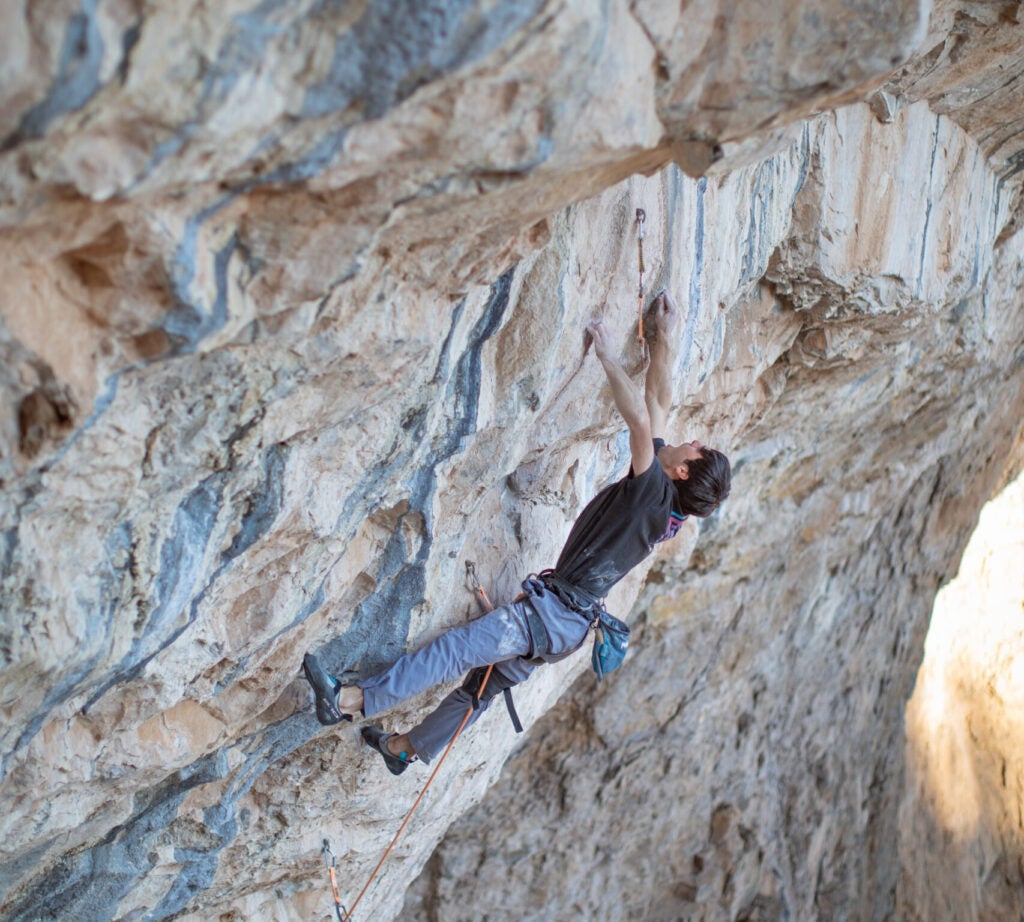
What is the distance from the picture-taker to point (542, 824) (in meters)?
5.86

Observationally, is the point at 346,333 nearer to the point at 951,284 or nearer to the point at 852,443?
the point at 951,284

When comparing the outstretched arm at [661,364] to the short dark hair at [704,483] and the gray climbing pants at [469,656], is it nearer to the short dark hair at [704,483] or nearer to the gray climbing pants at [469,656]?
the short dark hair at [704,483]

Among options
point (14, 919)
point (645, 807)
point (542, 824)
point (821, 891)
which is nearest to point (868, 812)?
point (821, 891)

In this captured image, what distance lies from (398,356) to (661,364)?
4.03 feet

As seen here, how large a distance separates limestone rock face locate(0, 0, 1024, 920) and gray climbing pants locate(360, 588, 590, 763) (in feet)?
0.42

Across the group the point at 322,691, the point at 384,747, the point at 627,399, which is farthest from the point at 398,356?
the point at 384,747

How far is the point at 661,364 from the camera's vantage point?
121 inches

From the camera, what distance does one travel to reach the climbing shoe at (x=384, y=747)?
3.21 meters

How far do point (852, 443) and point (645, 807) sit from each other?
2757 millimetres

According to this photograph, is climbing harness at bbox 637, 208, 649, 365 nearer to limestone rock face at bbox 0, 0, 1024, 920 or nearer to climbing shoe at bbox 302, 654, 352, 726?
limestone rock face at bbox 0, 0, 1024, 920

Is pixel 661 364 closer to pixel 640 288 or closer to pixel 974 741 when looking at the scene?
pixel 640 288

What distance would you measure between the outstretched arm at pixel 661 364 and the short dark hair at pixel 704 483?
197 mm

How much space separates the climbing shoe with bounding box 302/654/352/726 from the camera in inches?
110

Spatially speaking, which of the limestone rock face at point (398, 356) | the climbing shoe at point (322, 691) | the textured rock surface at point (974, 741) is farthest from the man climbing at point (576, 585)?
the textured rock surface at point (974, 741)
